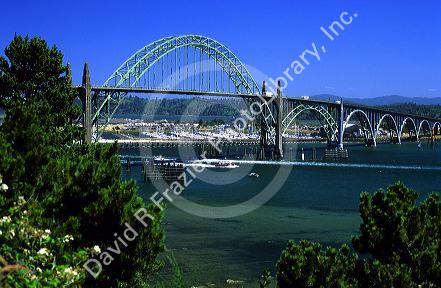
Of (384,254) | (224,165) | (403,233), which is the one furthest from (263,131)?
(403,233)

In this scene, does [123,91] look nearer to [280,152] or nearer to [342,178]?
[342,178]

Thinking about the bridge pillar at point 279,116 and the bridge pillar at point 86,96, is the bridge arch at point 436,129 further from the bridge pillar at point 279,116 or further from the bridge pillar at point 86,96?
the bridge pillar at point 86,96

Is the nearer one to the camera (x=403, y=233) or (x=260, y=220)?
(x=403, y=233)

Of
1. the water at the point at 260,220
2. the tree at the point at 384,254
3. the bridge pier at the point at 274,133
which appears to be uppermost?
the bridge pier at the point at 274,133

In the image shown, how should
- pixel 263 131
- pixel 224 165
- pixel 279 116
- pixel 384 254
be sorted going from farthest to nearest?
pixel 263 131, pixel 279 116, pixel 224 165, pixel 384 254

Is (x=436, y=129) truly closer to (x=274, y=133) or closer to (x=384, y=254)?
(x=274, y=133)

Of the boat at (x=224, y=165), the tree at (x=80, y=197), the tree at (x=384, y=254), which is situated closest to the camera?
the tree at (x=384, y=254)

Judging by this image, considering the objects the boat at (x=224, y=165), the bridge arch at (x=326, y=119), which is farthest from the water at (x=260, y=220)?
the bridge arch at (x=326, y=119)

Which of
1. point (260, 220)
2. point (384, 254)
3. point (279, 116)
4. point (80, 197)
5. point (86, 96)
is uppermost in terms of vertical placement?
point (86, 96)
